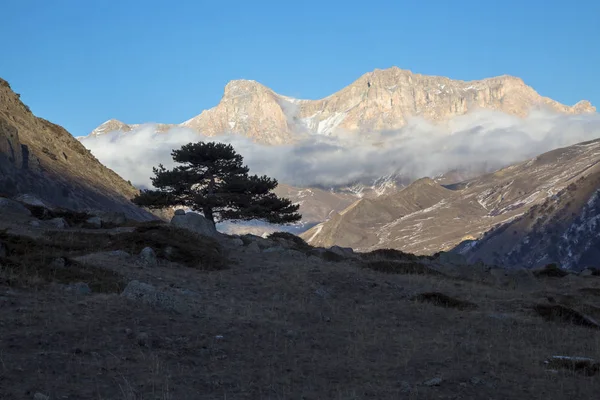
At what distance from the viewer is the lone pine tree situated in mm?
57281

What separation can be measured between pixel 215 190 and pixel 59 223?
21579mm

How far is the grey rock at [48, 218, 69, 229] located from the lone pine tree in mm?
17991

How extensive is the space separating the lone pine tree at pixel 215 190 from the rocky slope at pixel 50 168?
697 inches

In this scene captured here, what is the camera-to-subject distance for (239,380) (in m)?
14.4

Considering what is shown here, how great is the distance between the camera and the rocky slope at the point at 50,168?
75.9 metres

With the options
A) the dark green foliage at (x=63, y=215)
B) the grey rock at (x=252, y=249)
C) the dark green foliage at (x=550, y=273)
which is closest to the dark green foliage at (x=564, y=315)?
the grey rock at (x=252, y=249)

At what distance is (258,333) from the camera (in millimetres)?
18562

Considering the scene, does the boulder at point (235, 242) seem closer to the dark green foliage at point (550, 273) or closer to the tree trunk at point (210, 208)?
the tree trunk at point (210, 208)

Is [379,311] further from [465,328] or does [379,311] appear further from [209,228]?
[209,228]

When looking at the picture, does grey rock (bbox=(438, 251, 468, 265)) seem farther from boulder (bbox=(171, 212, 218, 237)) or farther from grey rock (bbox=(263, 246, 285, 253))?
boulder (bbox=(171, 212, 218, 237))

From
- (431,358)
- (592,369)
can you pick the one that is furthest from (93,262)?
(592,369)

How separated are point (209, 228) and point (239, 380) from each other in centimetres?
3133

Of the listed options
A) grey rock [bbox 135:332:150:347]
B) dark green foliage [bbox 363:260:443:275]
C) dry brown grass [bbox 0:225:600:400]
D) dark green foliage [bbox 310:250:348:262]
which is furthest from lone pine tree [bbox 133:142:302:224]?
grey rock [bbox 135:332:150:347]

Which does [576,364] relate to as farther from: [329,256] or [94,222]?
[94,222]
